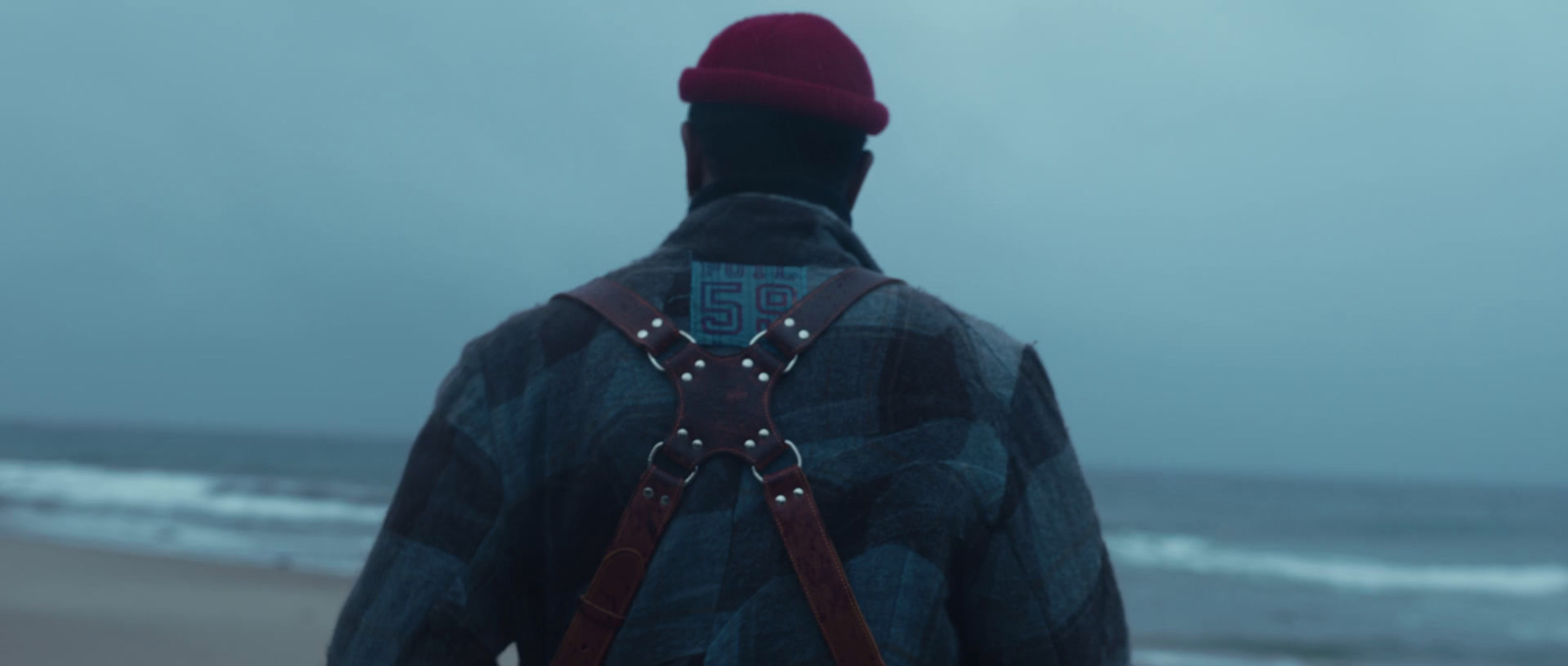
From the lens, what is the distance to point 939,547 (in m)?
1.19

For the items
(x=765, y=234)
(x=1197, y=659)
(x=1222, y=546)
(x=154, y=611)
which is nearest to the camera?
(x=765, y=234)

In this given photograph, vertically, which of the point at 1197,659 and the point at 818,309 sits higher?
the point at 818,309

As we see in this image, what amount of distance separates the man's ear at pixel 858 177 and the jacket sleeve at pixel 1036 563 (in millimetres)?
275

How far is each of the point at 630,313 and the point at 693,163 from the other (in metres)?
0.25

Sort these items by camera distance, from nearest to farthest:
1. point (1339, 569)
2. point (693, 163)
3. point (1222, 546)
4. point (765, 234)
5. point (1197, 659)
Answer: point (765, 234) → point (693, 163) → point (1197, 659) → point (1339, 569) → point (1222, 546)

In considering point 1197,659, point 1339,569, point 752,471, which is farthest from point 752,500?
point 1339,569

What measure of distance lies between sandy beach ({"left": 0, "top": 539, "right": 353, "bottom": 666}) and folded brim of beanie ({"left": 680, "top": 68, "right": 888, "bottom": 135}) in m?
7.04

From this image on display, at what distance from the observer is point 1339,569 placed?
1975 centimetres

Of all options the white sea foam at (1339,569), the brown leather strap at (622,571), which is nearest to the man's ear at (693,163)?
the brown leather strap at (622,571)

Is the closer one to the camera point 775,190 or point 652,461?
point 652,461

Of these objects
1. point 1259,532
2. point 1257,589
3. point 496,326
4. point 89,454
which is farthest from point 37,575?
point 89,454

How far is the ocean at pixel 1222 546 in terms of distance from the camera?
11781 millimetres

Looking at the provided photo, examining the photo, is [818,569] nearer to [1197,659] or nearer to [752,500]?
[752,500]

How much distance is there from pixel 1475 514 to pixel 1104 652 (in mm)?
38607
